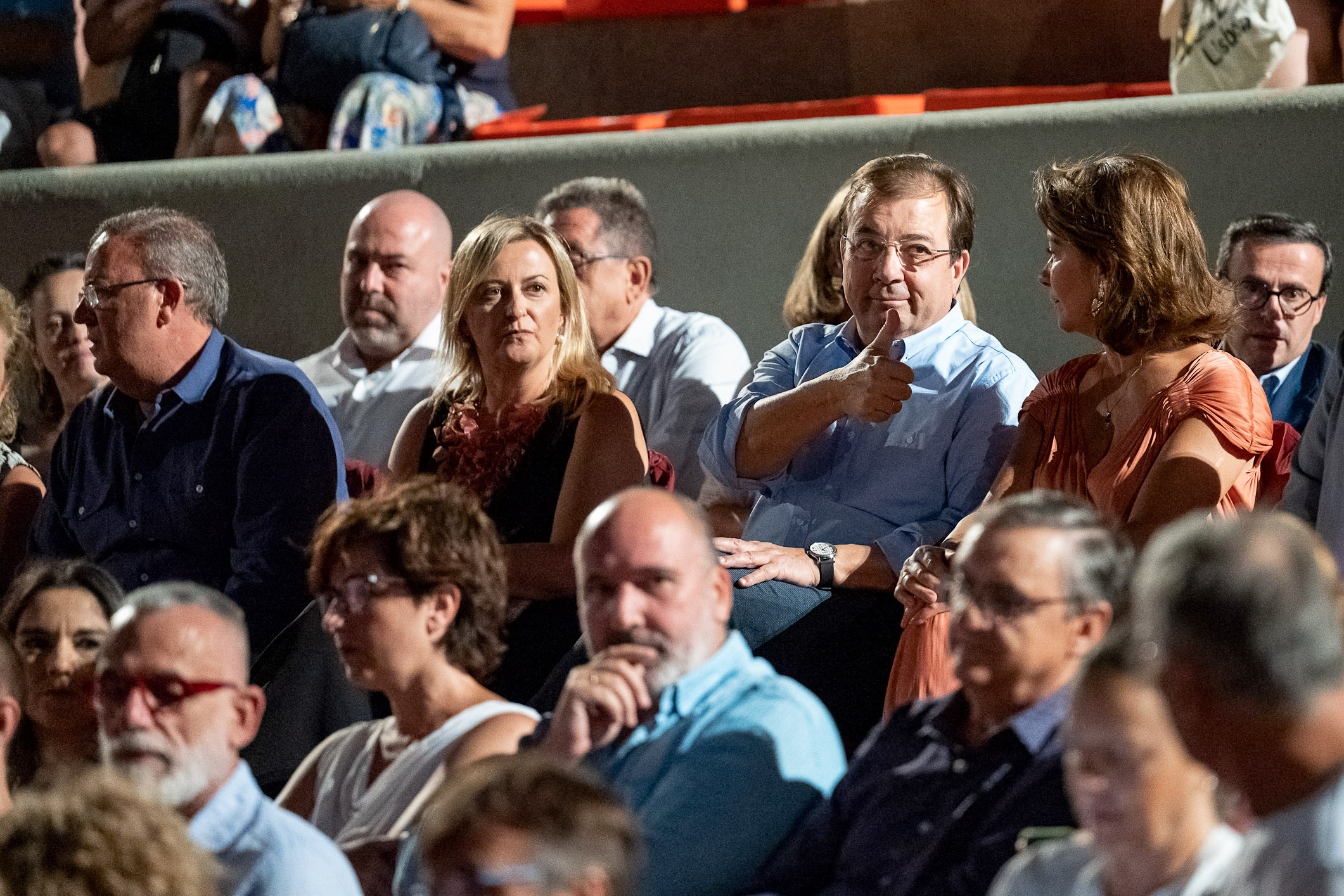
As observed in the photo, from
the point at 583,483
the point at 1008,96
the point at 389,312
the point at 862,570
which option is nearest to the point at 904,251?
the point at 862,570

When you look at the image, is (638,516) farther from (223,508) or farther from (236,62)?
(236,62)

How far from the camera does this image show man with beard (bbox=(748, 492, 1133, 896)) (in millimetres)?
1619

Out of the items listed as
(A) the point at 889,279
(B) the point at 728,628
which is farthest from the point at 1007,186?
(B) the point at 728,628

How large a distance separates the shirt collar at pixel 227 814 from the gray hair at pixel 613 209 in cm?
185

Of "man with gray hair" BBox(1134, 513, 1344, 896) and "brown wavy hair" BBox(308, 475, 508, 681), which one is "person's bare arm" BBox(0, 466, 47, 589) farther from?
"man with gray hair" BBox(1134, 513, 1344, 896)

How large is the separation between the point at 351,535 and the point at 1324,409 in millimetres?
1406

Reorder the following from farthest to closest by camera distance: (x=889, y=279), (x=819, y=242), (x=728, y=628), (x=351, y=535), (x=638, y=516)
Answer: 1. (x=819, y=242)
2. (x=889, y=279)
3. (x=728, y=628)
4. (x=351, y=535)
5. (x=638, y=516)

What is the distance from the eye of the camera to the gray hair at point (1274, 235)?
3121 millimetres

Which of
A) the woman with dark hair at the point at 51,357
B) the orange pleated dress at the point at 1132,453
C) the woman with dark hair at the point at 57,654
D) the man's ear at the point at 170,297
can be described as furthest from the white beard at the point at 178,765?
the woman with dark hair at the point at 51,357

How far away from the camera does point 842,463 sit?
267 cm

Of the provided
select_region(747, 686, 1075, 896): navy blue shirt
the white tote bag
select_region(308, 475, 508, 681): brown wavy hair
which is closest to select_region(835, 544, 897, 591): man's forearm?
select_region(308, 475, 508, 681): brown wavy hair

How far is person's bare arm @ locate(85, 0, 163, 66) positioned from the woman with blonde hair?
1993 millimetres

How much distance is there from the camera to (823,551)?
2.51 m

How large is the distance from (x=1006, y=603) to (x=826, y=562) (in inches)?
33.0
